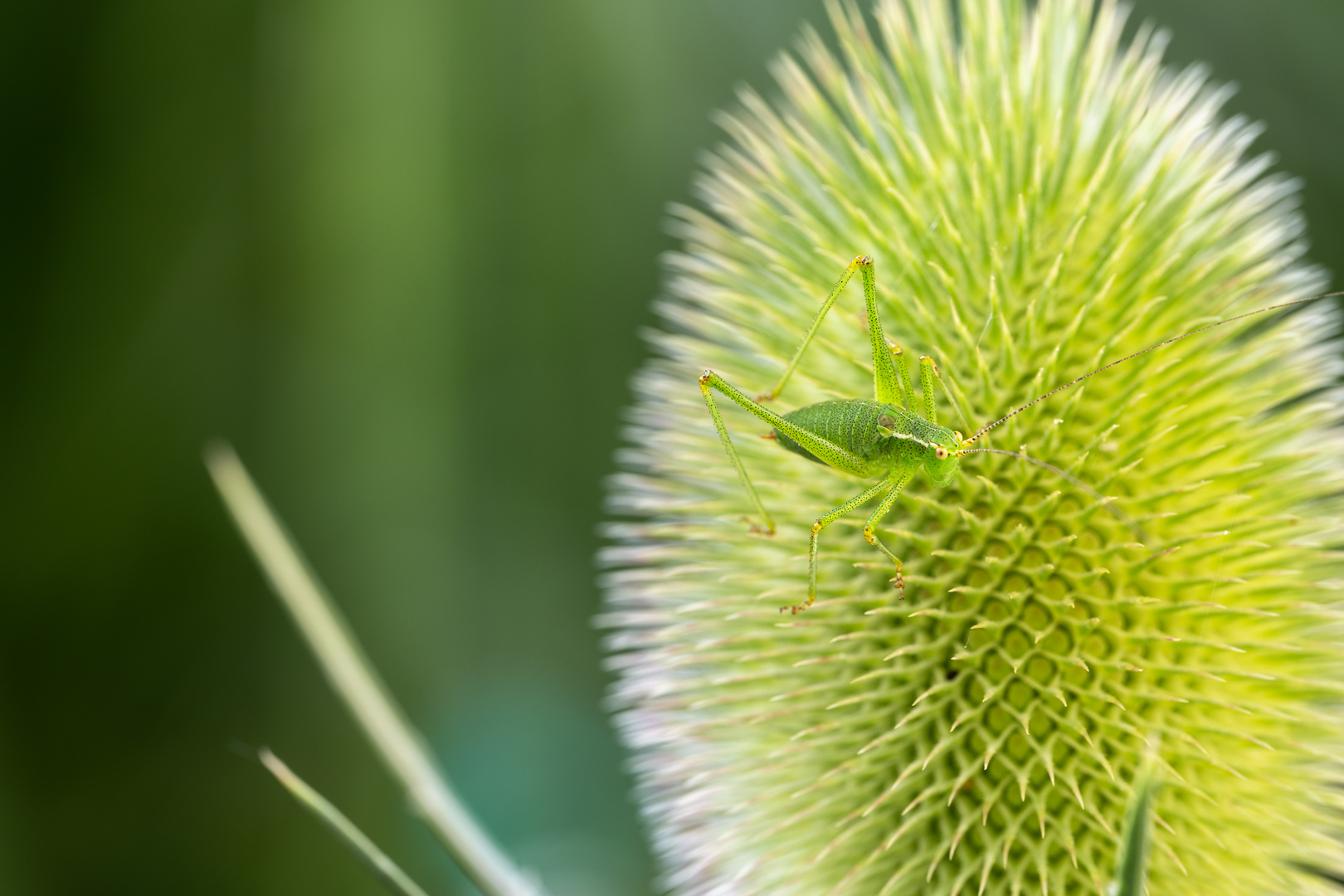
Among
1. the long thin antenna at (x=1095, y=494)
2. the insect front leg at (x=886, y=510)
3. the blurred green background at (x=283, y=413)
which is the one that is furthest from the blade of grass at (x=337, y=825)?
Answer: the blurred green background at (x=283, y=413)

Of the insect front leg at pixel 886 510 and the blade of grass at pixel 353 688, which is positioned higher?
the insect front leg at pixel 886 510

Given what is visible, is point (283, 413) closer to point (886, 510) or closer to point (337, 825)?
point (337, 825)

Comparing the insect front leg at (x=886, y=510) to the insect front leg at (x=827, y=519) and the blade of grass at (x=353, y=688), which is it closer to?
the insect front leg at (x=827, y=519)

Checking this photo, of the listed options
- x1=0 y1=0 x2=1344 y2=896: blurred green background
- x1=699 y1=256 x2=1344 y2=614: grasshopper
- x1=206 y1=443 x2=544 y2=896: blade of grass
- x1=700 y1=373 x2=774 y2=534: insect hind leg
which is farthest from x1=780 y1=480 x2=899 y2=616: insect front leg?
x1=0 y1=0 x2=1344 y2=896: blurred green background

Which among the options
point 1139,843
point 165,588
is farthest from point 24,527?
point 1139,843

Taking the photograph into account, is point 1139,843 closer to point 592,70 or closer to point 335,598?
point 335,598

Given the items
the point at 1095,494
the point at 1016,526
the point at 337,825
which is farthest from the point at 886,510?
the point at 337,825

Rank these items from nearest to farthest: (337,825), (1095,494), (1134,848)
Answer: (1134,848) < (337,825) < (1095,494)
